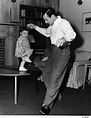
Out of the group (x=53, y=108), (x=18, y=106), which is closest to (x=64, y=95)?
(x=53, y=108)

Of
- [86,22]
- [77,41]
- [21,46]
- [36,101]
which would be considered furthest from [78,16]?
[36,101]

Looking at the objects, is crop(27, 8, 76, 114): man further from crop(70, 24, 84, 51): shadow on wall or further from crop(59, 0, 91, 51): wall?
crop(70, 24, 84, 51): shadow on wall

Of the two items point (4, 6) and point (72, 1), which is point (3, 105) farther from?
point (72, 1)

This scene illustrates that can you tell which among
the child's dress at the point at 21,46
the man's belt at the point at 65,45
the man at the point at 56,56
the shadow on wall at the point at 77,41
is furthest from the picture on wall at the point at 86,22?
the man's belt at the point at 65,45

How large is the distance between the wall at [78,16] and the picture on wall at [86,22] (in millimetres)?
102

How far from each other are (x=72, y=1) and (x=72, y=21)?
597 millimetres

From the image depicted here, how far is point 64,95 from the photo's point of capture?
3.82 metres

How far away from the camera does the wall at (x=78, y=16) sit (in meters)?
5.53

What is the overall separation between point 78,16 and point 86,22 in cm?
43

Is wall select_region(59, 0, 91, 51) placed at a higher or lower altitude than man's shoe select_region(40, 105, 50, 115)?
higher

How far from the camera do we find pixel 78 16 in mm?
5859

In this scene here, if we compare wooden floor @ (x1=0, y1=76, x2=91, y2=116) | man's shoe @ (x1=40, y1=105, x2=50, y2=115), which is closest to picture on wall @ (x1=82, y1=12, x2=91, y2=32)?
wooden floor @ (x1=0, y1=76, x2=91, y2=116)

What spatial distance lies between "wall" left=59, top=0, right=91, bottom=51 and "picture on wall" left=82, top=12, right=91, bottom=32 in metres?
0.10

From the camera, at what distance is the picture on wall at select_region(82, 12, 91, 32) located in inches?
214
